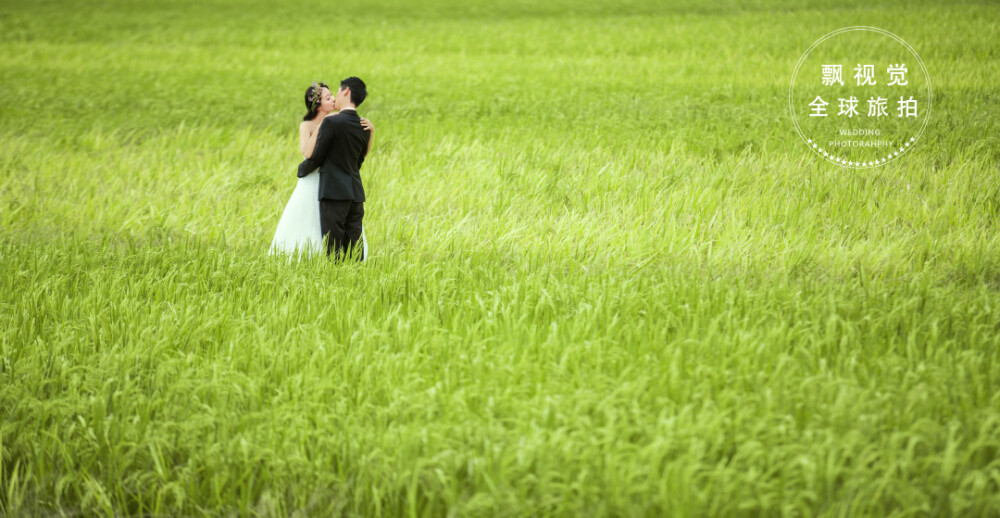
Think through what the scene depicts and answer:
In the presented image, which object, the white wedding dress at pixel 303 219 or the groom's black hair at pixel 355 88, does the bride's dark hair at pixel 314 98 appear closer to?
the groom's black hair at pixel 355 88

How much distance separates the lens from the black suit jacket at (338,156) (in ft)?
15.8

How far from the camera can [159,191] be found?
7.32 m

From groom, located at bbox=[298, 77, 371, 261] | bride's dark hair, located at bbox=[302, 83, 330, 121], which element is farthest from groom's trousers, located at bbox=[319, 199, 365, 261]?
bride's dark hair, located at bbox=[302, 83, 330, 121]

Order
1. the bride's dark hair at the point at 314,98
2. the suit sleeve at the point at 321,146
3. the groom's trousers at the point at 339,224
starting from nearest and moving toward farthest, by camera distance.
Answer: the suit sleeve at the point at 321,146 < the bride's dark hair at the point at 314,98 < the groom's trousers at the point at 339,224

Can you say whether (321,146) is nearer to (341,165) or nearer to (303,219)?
(341,165)

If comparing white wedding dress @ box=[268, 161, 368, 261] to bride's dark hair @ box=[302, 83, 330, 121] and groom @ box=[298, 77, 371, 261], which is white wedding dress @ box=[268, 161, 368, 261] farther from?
bride's dark hair @ box=[302, 83, 330, 121]

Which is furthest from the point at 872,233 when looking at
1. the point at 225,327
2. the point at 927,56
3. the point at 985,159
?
the point at 927,56

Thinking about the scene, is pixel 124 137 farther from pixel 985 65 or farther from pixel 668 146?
pixel 985 65

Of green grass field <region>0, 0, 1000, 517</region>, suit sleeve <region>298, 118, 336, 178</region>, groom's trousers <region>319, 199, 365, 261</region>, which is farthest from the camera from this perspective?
groom's trousers <region>319, 199, 365, 261</region>

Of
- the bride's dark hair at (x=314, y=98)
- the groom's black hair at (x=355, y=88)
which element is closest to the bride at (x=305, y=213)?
the bride's dark hair at (x=314, y=98)

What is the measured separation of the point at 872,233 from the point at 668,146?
3.58 metres

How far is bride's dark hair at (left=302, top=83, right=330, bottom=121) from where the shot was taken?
4.92 m

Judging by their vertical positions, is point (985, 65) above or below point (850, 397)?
above

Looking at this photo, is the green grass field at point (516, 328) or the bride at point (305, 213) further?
the bride at point (305, 213)
